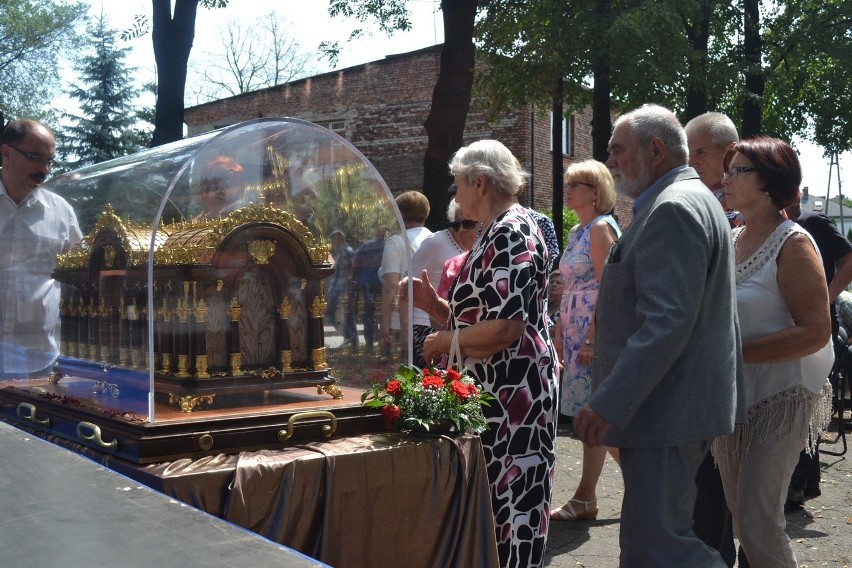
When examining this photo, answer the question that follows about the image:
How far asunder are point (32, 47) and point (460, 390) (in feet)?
131

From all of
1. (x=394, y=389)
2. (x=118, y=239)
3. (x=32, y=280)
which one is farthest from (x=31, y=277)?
(x=394, y=389)

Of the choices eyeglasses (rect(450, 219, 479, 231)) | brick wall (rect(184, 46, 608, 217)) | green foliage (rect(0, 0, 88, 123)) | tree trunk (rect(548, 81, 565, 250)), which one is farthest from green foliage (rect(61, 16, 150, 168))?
eyeglasses (rect(450, 219, 479, 231))

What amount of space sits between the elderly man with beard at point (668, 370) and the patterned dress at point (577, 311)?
2549 millimetres

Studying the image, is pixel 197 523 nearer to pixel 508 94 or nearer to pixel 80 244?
pixel 80 244

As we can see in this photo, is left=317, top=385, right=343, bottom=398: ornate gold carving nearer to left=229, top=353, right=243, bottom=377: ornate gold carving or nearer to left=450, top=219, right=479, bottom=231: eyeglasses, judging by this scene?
left=229, top=353, right=243, bottom=377: ornate gold carving

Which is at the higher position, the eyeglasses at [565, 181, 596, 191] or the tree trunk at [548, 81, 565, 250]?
the tree trunk at [548, 81, 565, 250]

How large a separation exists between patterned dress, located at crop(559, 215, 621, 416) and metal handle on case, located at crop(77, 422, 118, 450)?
10.7 feet

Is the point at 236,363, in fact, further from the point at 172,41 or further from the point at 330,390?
the point at 172,41

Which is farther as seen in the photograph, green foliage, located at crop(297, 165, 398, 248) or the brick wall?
the brick wall

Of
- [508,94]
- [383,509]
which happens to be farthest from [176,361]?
[508,94]

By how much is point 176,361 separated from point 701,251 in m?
1.80

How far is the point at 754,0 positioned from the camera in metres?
19.2

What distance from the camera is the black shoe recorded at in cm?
633

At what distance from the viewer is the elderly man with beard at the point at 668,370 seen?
2969 millimetres
